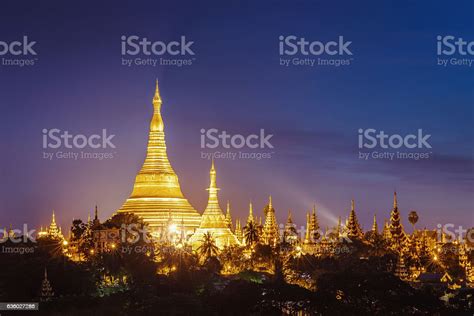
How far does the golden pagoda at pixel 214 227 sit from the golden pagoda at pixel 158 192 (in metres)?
3.10

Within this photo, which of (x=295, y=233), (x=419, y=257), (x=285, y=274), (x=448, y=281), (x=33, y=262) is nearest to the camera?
(x=33, y=262)

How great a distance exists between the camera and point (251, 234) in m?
122

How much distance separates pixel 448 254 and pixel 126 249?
4093cm

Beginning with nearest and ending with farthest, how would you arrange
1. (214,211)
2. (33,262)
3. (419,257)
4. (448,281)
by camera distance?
(33,262) → (448,281) → (214,211) → (419,257)

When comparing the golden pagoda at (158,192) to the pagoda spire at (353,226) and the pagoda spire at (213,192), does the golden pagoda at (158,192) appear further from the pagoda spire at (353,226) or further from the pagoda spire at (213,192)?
the pagoda spire at (353,226)

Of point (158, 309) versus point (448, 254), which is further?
point (448, 254)

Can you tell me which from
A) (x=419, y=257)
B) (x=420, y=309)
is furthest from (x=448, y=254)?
(x=420, y=309)

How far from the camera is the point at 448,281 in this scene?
108 m

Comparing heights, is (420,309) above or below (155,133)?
below

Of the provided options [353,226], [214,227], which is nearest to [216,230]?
[214,227]

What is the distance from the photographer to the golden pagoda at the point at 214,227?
116 m

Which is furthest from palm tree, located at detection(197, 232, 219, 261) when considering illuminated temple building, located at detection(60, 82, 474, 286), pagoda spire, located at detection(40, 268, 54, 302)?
pagoda spire, located at detection(40, 268, 54, 302)

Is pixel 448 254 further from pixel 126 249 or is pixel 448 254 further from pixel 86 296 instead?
pixel 86 296

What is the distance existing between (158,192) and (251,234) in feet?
33.0
